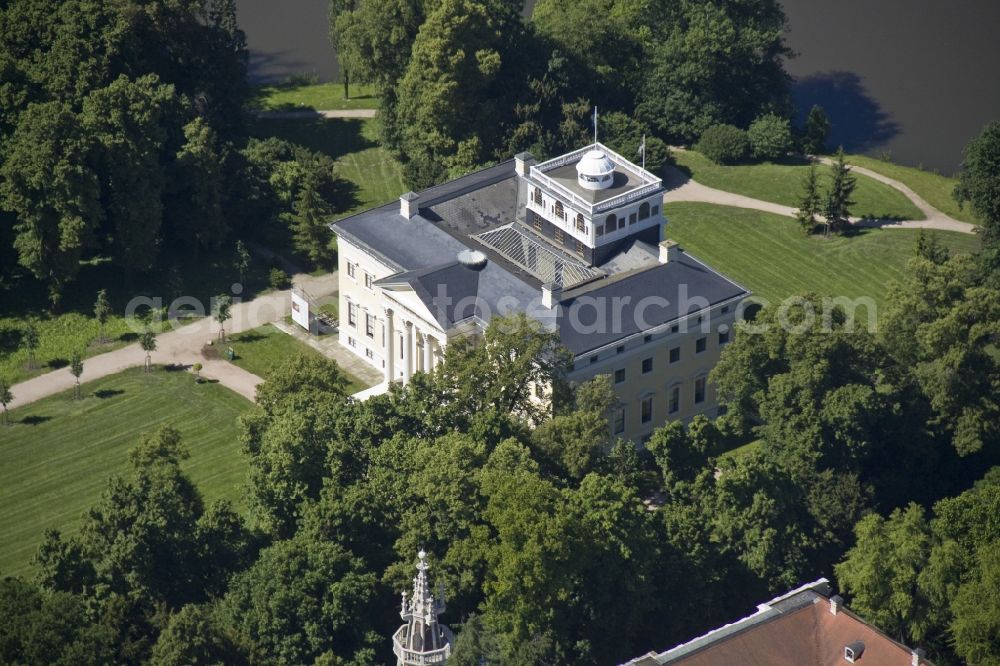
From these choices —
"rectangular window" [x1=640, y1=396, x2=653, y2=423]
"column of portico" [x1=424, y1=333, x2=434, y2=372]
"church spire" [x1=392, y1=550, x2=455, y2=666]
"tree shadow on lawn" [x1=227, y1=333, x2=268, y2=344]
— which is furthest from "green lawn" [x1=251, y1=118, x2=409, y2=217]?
"church spire" [x1=392, y1=550, x2=455, y2=666]

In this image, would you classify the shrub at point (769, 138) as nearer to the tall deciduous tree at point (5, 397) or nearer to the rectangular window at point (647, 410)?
the rectangular window at point (647, 410)

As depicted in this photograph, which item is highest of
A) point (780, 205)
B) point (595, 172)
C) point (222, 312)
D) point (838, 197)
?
point (595, 172)

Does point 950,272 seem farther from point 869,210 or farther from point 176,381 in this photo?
point 176,381

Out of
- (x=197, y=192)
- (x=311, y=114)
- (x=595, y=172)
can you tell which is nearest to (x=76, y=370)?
(x=197, y=192)

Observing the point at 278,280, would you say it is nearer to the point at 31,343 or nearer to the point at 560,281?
the point at 31,343

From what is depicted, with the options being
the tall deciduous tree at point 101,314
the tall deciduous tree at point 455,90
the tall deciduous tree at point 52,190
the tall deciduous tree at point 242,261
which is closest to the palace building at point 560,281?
the tall deciduous tree at point 242,261
